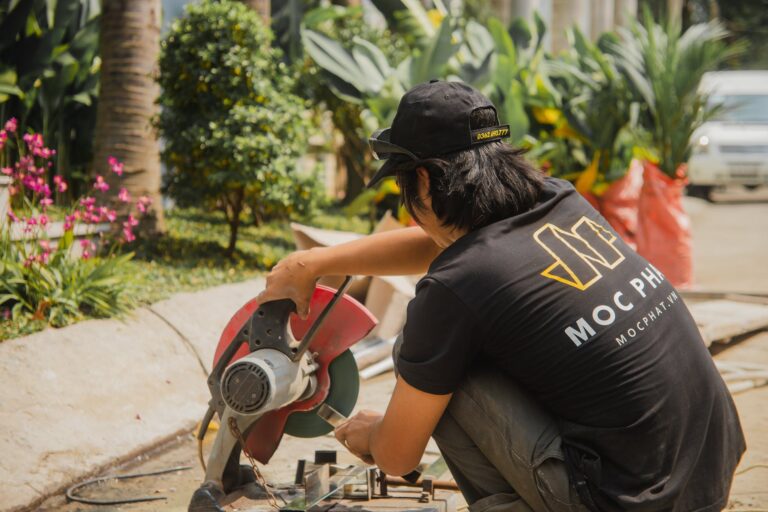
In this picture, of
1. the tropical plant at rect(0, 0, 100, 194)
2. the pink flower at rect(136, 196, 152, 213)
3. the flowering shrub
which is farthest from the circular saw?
the tropical plant at rect(0, 0, 100, 194)

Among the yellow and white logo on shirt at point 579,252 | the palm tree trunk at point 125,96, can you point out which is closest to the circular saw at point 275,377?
the yellow and white logo on shirt at point 579,252

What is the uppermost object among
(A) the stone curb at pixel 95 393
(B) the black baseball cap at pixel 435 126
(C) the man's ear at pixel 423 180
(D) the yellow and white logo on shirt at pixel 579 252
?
(B) the black baseball cap at pixel 435 126

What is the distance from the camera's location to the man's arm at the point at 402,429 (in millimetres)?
2244

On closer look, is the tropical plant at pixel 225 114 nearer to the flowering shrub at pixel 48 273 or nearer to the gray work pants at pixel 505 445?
the flowering shrub at pixel 48 273

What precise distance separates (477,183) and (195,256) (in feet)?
13.9

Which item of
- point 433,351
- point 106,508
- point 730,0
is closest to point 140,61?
point 106,508

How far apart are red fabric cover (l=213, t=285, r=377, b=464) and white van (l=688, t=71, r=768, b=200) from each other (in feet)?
44.9

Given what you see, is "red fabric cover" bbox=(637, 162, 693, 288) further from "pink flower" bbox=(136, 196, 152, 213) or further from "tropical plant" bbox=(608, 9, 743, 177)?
"pink flower" bbox=(136, 196, 152, 213)

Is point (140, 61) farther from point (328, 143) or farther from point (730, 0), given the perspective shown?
point (730, 0)

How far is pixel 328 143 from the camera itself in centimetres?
1058

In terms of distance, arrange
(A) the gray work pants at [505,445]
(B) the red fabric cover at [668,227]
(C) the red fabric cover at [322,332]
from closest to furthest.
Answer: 1. (A) the gray work pants at [505,445]
2. (C) the red fabric cover at [322,332]
3. (B) the red fabric cover at [668,227]

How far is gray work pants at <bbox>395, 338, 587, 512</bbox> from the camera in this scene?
227 cm

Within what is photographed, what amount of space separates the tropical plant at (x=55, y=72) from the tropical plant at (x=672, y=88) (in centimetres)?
426

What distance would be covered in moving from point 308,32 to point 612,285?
5960 mm
